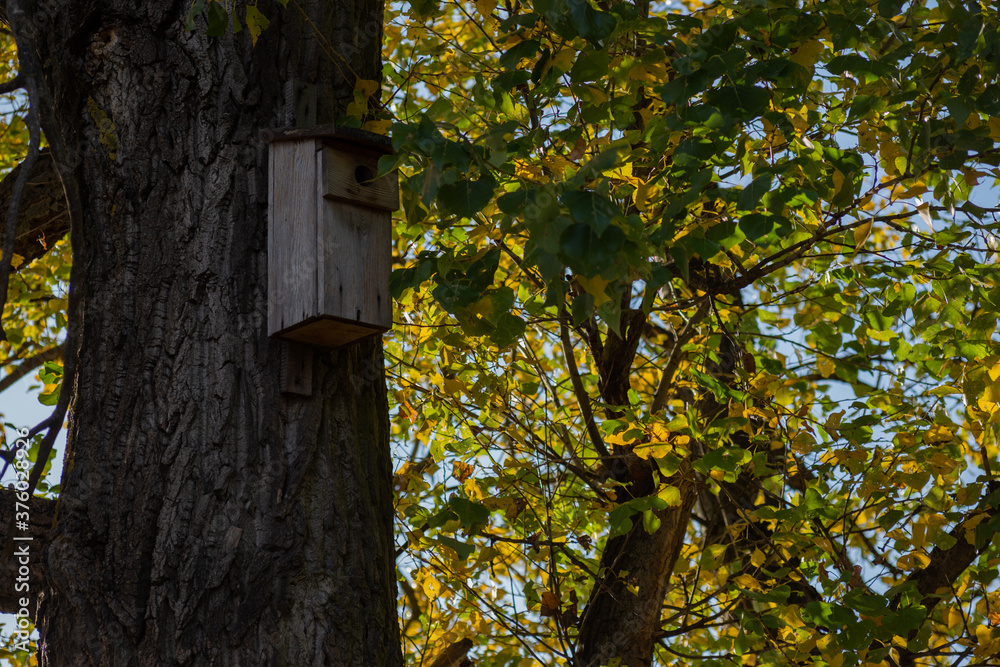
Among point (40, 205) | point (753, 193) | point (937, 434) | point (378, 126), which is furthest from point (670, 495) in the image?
point (40, 205)

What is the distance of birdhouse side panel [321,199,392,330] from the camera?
1.93 metres

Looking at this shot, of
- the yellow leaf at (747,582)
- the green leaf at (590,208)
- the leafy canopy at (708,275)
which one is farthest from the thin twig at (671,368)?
the green leaf at (590,208)

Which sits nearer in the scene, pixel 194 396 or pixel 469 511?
pixel 194 396

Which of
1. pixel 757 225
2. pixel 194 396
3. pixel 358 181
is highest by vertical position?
pixel 358 181

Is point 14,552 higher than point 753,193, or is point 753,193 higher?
point 753,193

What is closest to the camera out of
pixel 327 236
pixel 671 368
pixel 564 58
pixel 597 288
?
pixel 597 288

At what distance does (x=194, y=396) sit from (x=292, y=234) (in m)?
0.41

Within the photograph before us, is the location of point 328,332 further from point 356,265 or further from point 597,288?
point 597,288

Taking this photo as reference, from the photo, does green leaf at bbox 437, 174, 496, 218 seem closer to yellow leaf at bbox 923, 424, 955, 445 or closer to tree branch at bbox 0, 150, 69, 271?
tree branch at bbox 0, 150, 69, 271

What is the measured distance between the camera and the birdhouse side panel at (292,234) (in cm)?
190

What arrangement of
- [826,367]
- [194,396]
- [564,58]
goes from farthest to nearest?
[826,367] < [564,58] < [194,396]

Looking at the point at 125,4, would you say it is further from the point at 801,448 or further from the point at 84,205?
the point at 801,448

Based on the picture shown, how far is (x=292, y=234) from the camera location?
1.98 m

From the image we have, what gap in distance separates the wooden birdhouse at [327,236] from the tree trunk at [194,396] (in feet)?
0.22
